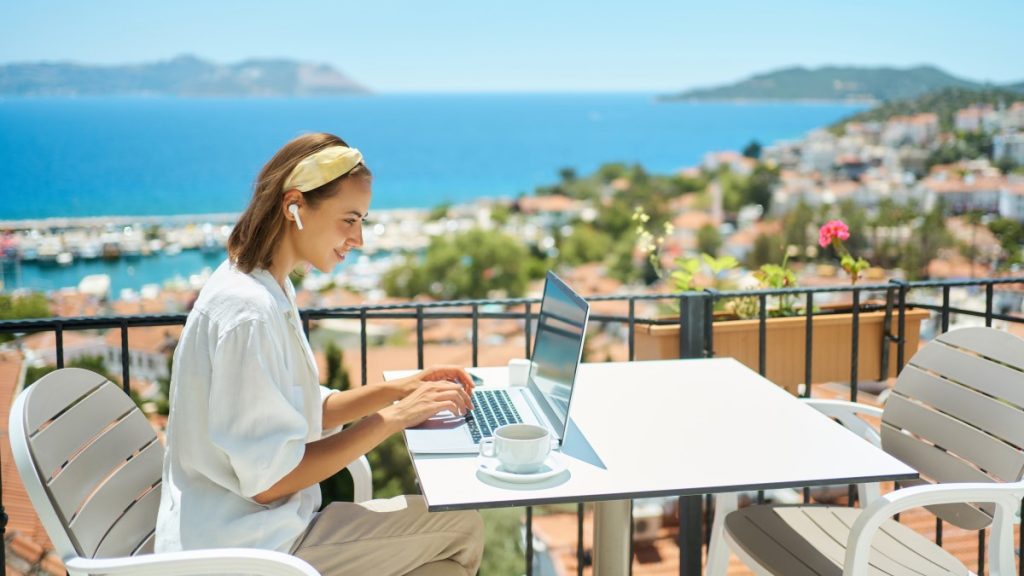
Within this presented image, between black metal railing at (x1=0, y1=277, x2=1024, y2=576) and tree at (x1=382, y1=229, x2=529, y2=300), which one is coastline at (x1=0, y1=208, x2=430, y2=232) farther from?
black metal railing at (x1=0, y1=277, x2=1024, y2=576)

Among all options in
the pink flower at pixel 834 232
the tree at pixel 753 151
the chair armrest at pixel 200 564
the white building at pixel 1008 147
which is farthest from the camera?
the tree at pixel 753 151

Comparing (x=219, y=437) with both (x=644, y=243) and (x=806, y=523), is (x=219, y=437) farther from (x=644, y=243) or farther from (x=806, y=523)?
(x=644, y=243)

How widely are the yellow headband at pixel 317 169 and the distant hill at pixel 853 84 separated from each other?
146ft

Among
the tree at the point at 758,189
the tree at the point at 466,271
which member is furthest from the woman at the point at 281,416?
the tree at the point at 758,189

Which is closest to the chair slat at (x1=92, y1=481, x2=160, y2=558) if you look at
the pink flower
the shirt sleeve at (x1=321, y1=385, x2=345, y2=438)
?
the shirt sleeve at (x1=321, y1=385, x2=345, y2=438)

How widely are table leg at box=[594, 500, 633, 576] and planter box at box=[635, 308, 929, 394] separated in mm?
1168

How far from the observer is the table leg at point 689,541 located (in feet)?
7.91

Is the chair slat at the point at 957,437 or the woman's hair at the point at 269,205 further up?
the woman's hair at the point at 269,205

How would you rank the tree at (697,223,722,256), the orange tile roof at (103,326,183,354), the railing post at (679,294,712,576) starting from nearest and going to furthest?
the railing post at (679,294,712,576), the orange tile roof at (103,326,183,354), the tree at (697,223,722,256)

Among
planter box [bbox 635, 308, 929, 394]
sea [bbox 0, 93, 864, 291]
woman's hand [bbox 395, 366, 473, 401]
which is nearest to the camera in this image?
woman's hand [bbox 395, 366, 473, 401]

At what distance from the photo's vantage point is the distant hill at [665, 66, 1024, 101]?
1825 inches

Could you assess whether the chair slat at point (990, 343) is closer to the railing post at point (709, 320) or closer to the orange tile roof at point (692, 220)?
the railing post at point (709, 320)

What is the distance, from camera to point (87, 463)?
4.86 ft

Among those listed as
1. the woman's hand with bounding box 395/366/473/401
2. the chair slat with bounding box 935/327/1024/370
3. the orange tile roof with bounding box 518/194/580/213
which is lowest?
the orange tile roof with bounding box 518/194/580/213
